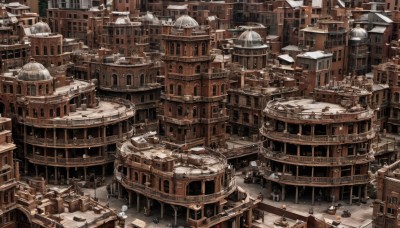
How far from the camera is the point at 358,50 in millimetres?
179125

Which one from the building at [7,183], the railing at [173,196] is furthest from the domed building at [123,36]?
the building at [7,183]

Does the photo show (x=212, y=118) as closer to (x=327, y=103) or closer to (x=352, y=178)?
(x=327, y=103)

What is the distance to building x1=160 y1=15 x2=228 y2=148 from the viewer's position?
4938 inches

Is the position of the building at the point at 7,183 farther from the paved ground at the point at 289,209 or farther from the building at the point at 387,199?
the building at the point at 387,199

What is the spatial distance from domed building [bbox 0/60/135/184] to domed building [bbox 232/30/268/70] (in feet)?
147

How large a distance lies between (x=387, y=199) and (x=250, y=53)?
72.1 metres

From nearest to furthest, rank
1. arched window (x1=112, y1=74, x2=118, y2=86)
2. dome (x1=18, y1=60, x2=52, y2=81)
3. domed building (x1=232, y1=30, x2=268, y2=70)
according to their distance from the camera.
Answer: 1. dome (x1=18, y1=60, x2=52, y2=81)
2. arched window (x1=112, y1=74, x2=118, y2=86)
3. domed building (x1=232, y1=30, x2=268, y2=70)

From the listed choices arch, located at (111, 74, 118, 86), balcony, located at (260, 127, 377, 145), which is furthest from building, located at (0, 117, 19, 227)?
arch, located at (111, 74, 118, 86)

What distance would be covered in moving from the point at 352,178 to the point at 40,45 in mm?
77935

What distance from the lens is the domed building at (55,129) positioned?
394ft

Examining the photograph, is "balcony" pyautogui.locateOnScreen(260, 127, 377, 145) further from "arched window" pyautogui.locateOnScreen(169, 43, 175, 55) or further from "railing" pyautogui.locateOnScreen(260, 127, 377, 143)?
"arched window" pyautogui.locateOnScreen(169, 43, 175, 55)

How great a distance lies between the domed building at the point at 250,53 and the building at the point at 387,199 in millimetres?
69192

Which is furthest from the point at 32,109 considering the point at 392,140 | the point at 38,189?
the point at 392,140

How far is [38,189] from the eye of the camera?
106 meters
